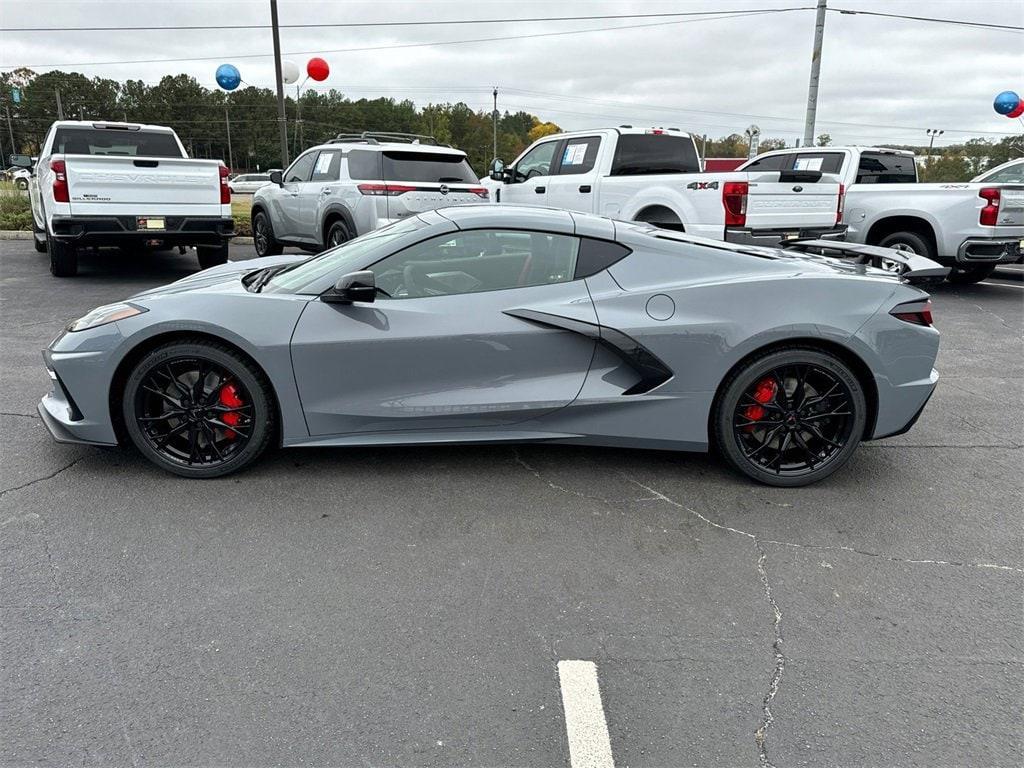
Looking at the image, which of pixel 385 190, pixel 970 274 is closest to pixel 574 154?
pixel 385 190

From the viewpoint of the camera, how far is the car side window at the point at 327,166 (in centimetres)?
1027

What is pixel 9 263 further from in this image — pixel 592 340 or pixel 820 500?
pixel 820 500

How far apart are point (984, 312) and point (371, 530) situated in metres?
8.54

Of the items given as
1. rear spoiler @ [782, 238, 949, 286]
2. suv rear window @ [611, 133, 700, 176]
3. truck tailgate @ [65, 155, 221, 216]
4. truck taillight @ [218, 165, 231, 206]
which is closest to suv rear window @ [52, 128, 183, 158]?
truck tailgate @ [65, 155, 221, 216]

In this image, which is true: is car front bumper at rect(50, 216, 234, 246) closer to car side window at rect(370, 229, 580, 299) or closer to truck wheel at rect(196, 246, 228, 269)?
truck wheel at rect(196, 246, 228, 269)

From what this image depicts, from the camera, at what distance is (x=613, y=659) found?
8.25 feet

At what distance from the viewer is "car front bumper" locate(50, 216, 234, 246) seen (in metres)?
8.92

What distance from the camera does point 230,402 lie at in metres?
3.81

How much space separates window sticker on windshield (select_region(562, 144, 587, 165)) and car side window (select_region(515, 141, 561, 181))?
31 cm

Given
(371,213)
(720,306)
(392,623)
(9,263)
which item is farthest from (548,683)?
(9,263)

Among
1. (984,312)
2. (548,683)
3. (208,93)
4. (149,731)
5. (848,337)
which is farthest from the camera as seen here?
(208,93)

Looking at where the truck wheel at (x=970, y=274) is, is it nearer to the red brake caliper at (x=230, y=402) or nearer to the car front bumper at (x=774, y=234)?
the car front bumper at (x=774, y=234)

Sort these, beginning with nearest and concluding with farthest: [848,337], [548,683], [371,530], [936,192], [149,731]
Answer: [149,731] → [548,683] → [371,530] → [848,337] → [936,192]

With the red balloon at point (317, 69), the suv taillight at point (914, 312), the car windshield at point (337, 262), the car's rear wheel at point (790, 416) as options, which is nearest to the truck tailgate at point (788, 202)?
the suv taillight at point (914, 312)
